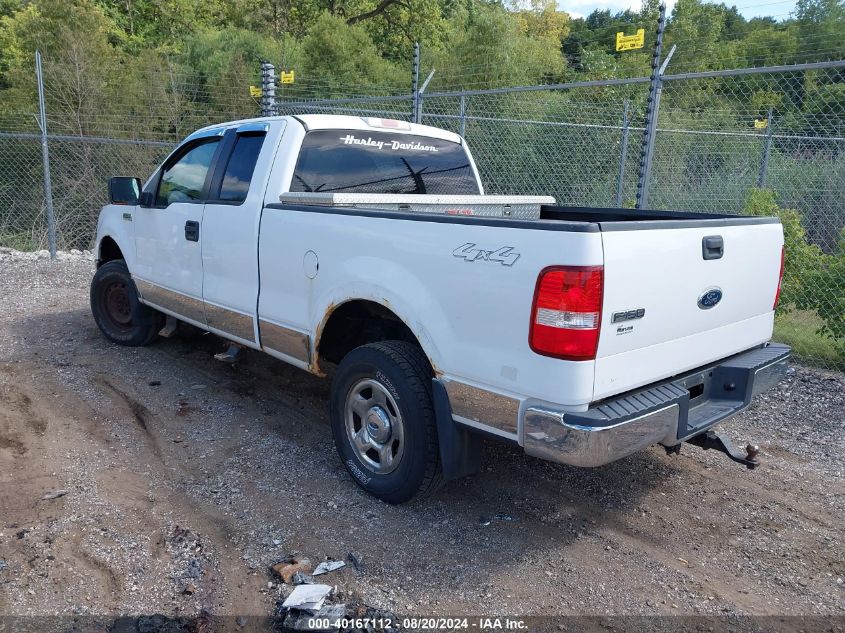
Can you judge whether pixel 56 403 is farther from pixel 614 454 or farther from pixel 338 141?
pixel 614 454

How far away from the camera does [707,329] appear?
3.50 m

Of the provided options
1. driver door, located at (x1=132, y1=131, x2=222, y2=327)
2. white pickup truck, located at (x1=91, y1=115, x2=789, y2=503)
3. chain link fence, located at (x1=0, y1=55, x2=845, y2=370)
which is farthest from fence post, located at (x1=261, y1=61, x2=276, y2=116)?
white pickup truck, located at (x1=91, y1=115, x2=789, y2=503)

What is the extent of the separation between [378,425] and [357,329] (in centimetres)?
85

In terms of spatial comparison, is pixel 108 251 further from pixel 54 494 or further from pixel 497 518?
pixel 497 518

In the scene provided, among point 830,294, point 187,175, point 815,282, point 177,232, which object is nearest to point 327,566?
point 177,232

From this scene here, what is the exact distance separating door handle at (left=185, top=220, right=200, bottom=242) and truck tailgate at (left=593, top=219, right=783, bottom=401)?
3.35 meters

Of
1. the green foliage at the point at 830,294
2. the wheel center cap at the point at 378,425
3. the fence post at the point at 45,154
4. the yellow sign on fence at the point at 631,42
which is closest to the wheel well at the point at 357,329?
the wheel center cap at the point at 378,425

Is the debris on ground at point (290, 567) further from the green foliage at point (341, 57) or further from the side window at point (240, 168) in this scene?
the green foliage at point (341, 57)

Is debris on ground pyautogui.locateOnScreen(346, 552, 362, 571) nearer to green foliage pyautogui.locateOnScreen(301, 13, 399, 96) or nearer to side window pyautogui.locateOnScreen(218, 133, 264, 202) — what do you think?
side window pyautogui.locateOnScreen(218, 133, 264, 202)

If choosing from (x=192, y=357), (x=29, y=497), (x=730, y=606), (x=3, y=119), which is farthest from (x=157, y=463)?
(x=3, y=119)

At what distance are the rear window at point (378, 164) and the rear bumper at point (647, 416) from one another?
8.13 ft

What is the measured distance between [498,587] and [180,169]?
4.21 m

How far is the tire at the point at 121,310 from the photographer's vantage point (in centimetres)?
640

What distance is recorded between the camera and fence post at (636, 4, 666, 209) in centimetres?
615
